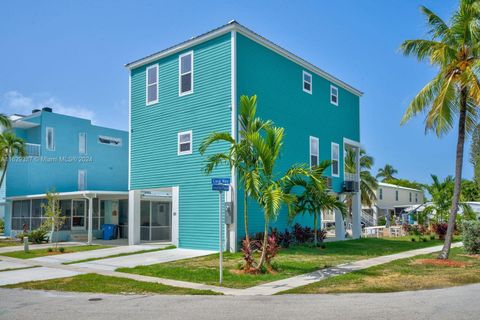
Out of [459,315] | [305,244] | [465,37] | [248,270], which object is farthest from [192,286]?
[465,37]

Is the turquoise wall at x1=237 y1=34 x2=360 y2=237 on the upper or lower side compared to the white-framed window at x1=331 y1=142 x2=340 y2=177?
upper

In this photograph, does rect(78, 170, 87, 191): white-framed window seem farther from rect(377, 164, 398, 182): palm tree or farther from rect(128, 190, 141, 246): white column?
rect(377, 164, 398, 182): palm tree

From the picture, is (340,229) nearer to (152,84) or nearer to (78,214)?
(152,84)

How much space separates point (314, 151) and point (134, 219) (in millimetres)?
9684

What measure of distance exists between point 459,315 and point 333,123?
19019 millimetres

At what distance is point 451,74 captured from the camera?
15.6m

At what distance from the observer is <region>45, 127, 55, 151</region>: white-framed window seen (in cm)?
3212

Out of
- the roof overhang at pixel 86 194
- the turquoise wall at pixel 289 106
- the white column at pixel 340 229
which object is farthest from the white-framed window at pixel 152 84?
the white column at pixel 340 229

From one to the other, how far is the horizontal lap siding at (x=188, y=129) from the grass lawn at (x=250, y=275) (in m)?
2.85

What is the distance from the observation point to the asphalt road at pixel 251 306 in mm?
7969

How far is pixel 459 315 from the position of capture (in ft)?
25.4

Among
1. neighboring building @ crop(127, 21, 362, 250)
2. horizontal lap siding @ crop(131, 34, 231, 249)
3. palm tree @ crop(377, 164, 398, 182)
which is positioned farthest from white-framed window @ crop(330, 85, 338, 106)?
palm tree @ crop(377, 164, 398, 182)

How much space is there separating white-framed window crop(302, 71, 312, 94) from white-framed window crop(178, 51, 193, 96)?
618 cm

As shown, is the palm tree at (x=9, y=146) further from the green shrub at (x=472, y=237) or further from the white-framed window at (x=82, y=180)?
the green shrub at (x=472, y=237)
